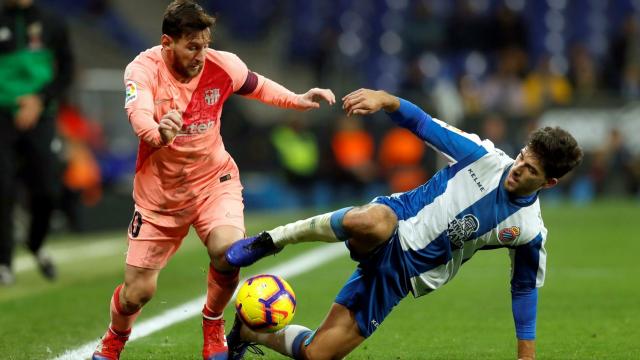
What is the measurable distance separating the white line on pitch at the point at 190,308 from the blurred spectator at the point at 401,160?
6.66 m

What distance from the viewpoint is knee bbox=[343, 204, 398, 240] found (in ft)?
18.2

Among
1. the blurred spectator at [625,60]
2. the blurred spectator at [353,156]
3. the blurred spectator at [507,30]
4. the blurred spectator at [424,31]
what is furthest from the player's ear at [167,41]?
the blurred spectator at [625,60]

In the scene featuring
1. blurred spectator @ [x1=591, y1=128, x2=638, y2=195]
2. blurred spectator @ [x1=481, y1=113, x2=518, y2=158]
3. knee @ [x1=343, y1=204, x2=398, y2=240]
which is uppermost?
knee @ [x1=343, y1=204, x2=398, y2=240]

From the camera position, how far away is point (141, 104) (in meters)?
5.66

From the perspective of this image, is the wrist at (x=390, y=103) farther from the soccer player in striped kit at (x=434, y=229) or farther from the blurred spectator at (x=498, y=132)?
the blurred spectator at (x=498, y=132)

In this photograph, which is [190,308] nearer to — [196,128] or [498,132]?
[196,128]

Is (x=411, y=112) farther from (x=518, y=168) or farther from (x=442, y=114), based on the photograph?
(x=442, y=114)

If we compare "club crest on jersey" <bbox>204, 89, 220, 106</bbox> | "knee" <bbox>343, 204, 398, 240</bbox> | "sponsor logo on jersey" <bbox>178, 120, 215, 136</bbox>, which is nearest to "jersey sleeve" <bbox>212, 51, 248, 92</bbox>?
"club crest on jersey" <bbox>204, 89, 220, 106</bbox>

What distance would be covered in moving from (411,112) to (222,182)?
3.82ft

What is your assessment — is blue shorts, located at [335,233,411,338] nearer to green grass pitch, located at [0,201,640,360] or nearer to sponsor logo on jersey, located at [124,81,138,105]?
green grass pitch, located at [0,201,640,360]

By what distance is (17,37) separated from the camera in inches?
390

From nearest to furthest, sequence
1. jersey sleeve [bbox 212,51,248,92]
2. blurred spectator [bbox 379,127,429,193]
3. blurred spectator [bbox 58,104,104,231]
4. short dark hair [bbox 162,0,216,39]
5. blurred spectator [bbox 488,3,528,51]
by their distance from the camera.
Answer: short dark hair [bbox 162,0,216,39], jersey sleeve [bbox 212,51,248,92], blurred spectator [bbox 58,104,104,231], blurred spectator [bbox 379,127,429,193], blurred spectator [bbox 488,3,528,51]

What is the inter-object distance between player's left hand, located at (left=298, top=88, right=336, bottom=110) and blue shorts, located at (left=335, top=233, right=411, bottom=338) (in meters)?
0.84

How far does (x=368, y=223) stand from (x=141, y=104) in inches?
50.0
